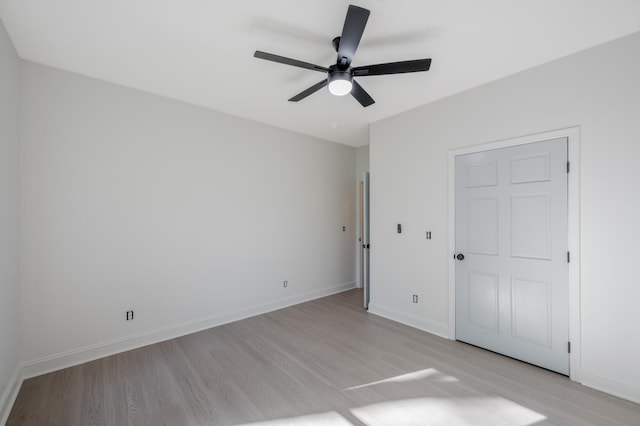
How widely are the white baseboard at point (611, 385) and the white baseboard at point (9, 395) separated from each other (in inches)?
174

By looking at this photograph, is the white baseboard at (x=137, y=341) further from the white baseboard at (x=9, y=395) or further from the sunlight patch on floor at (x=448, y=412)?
the sunlight patch on floor at (x=448, y=412)

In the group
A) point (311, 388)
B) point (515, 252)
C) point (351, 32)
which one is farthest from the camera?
point (515, 252)

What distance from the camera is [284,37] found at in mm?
2211

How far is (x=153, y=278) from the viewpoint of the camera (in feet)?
10.6

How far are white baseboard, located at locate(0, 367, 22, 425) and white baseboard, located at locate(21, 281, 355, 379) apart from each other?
144 mm

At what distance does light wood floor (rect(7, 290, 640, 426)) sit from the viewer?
203 centimetres

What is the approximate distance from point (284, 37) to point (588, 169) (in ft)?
8.97

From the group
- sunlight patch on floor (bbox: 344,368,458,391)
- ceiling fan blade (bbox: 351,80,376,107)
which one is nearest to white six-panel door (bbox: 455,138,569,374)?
sunlight patch on floor (bbox: 344,368,458,391)

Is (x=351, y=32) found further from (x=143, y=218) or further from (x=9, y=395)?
(x=9, y=395)

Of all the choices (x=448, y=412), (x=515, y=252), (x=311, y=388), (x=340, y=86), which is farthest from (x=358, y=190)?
(x=448, y=412)

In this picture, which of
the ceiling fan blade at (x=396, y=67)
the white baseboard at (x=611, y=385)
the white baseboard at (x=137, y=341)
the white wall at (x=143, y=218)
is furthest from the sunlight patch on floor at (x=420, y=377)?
the ceiling fan blade at (x=396, y=67)

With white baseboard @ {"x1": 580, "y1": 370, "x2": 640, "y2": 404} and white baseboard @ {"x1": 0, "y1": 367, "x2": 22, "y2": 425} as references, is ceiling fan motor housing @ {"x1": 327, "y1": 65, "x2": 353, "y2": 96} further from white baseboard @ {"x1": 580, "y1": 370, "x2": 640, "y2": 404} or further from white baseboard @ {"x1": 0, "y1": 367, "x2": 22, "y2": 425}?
white baseboard @ {"x1": 0, "y1": 367, "x2": 22, "y2": 425}

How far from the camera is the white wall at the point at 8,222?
203 cm

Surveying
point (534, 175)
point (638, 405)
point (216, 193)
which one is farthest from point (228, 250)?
point (638, 405)
